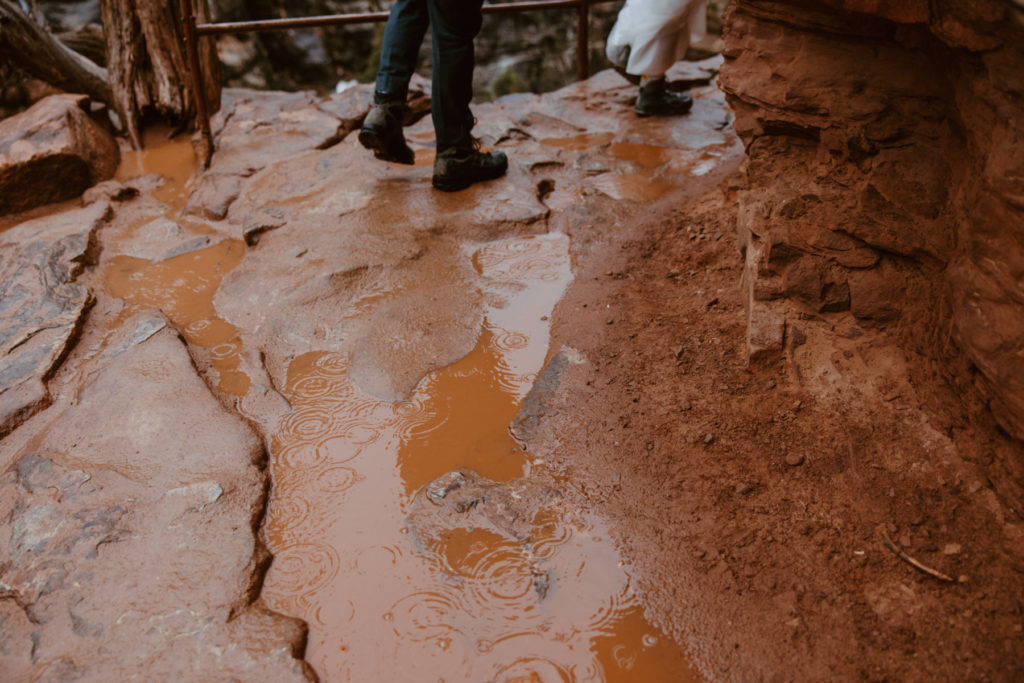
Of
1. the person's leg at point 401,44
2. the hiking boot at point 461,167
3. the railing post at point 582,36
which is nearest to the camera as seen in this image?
the person's leg at point 401,44

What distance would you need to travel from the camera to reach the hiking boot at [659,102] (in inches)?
190

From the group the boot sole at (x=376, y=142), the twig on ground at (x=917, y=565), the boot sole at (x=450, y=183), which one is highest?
the boot sole at (x=376, y=142)

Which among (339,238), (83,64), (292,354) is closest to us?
(292,354)

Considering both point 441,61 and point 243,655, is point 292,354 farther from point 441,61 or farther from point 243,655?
point 441,61

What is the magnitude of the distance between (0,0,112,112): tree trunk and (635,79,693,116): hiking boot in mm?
3818

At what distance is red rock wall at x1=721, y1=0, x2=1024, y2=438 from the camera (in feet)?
5.32

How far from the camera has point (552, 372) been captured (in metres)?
2.46

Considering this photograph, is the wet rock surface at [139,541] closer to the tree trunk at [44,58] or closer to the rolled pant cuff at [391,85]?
the rolled pant cuff at [391,85]

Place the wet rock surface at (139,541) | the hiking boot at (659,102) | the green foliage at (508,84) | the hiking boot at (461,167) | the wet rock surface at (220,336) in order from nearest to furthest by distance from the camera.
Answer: the wet rock surface at (139,541)
the wet rock surface at (220,336)
the hiking boot at (461,167)
the hiking boot at (659,102)
the green foliage at (508,84)

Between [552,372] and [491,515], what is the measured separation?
0.67 meters

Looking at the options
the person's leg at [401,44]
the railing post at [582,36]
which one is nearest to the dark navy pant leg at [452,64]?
the person's leg at [401,44]

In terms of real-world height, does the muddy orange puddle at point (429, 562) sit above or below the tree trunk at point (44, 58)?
below

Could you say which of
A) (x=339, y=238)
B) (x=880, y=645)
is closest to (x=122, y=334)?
(x=339, y=238)

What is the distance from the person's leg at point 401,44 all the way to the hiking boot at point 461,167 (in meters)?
0.39
